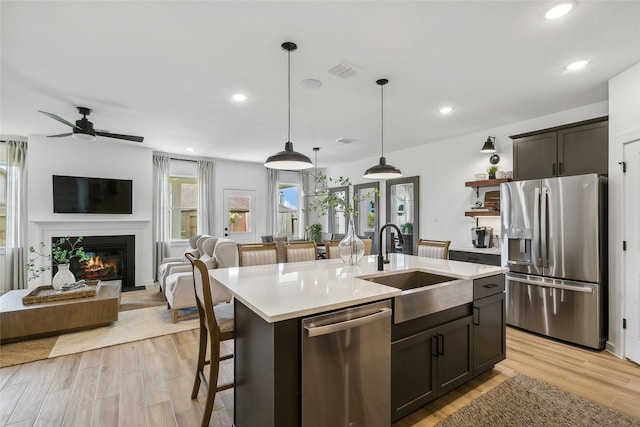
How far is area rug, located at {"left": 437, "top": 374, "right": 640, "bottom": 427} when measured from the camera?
198cm

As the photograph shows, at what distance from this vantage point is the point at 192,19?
2.11m

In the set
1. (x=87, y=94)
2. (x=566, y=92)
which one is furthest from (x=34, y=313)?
(x=566, y=92)

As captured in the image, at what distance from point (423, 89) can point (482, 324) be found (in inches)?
A: 95.0

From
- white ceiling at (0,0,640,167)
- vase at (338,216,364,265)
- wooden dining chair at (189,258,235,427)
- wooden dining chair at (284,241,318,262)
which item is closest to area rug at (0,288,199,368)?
wooden dining chair at (284,241,318,262)

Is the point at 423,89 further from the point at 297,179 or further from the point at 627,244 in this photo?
the point at 297,179

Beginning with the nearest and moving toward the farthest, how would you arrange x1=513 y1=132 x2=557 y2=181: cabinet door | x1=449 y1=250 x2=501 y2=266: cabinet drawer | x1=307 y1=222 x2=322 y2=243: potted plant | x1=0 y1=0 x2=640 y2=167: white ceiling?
x1=0 y1=0 x2=640 y2=167: white ceiling, x1=513 y1=132 x2=557 y2=181: cabinet door, x1=449 y1=250 x2=501 y2=266: cabinet drawer, x1=307 y1=222 x2=322 y2=243: potted plant

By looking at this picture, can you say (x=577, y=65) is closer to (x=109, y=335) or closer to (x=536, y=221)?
(x=536, y=221)

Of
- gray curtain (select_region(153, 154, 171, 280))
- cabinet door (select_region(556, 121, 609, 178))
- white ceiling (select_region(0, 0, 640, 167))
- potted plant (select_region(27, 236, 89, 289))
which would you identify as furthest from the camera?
gray curtain (select_region(153, 154, 171, 280))

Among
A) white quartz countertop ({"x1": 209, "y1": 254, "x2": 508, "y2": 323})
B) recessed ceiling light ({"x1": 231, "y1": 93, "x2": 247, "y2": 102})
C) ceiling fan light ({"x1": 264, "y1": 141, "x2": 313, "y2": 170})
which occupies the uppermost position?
recessed ceiling light ({"x1": 231, "y1": 93, "x2": 247, "y2": 102})

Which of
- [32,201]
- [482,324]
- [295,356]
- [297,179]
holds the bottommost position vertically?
[482,324]

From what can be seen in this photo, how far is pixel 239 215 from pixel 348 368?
20.9 feet

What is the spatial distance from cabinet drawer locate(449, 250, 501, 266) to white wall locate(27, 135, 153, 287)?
5.68 metres

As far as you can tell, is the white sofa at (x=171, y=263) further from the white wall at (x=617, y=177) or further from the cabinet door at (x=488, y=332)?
the white wall at (x=617, y=177)

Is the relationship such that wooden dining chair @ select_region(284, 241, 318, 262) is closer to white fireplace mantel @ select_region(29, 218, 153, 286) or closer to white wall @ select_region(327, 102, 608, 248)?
white wall @ select_region(327, 102, 608, 248)
